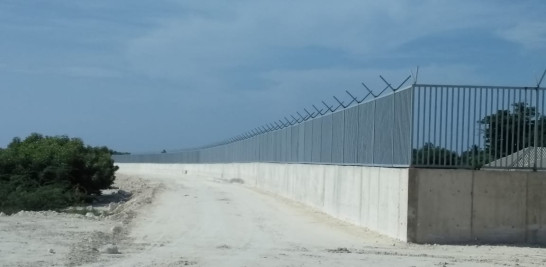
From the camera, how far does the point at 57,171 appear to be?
3712 cm

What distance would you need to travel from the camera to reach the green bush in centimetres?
3303

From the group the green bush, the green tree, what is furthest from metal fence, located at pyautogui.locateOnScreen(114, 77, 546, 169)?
the green bush

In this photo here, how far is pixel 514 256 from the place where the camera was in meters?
15.5

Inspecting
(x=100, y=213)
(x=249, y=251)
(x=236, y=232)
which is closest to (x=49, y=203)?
(x=100, y=213)

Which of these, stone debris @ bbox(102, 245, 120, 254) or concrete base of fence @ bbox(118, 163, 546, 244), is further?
concrete base of fence @ bbox(118, 163, 546, 244)

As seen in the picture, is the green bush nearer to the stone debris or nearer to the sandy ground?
the sandy ground

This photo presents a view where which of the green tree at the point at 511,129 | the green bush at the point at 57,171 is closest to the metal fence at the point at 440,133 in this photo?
the green tree at the point at 511,129

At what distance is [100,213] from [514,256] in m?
15.4

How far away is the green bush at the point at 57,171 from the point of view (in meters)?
33.0

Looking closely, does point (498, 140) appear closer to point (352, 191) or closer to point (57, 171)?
point (352, 191)

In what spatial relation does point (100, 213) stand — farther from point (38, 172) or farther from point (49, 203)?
point (38, 172)

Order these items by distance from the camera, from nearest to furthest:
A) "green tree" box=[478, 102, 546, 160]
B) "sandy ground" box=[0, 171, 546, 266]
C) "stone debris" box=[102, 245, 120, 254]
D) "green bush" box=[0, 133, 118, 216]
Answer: "sandy ground" box=[0, 171, 546, 266] < "stone debris" box=[102, 245, 120, 254] < "green tree" box=[478, 102, 546, 160] < "green bush" box=[0, 133, 118, 216]

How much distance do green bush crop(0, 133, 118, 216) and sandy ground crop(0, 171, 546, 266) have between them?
8417 mm

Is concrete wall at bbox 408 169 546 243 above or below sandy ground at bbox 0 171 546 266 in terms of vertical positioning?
above
